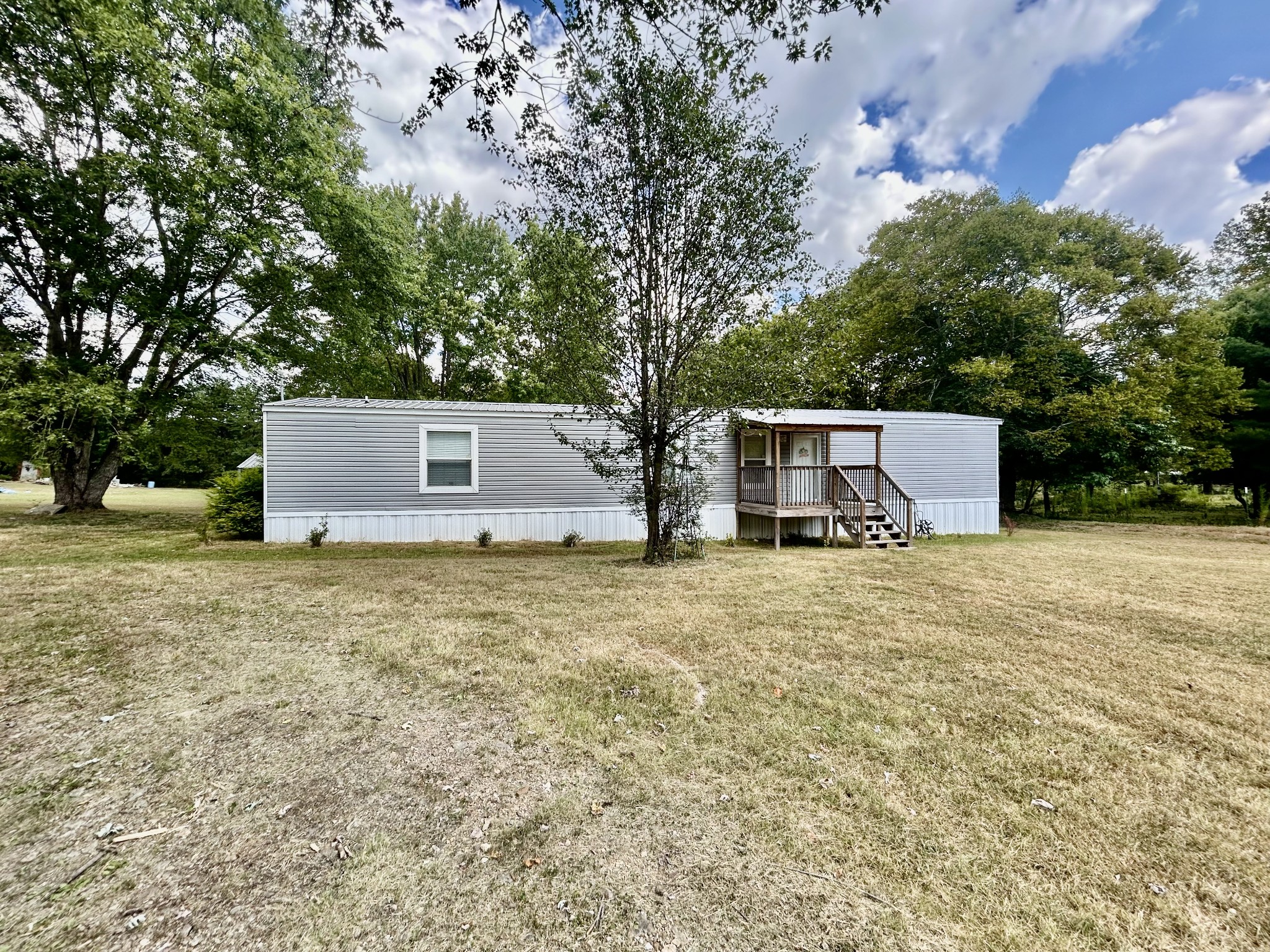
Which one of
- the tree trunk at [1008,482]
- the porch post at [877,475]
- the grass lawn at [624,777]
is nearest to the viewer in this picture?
the grass lawn at [624,777]

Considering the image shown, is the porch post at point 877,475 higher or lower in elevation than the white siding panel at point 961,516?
higher

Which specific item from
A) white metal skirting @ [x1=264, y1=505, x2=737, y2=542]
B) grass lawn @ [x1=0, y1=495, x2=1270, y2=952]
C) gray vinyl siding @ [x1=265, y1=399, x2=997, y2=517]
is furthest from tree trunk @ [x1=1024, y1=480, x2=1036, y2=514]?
grass lawn @ [x1=0, y1=495, x2=1270, y2=952]

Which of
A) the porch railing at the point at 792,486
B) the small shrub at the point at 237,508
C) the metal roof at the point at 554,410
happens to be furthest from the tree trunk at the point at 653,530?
the small shrub at the point at 237,508

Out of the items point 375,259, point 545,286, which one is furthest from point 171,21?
point 545,286

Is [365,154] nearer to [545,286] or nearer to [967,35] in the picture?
[545,286]

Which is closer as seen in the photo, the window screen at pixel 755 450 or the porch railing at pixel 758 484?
the porch railing at pixel 758 484

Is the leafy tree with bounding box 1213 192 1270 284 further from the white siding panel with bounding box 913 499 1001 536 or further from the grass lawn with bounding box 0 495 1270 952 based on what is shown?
the grass lawn with bounding box 0 495 1270 952

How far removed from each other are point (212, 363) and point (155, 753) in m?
13.9

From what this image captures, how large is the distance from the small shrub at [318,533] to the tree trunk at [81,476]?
7085 millimetres

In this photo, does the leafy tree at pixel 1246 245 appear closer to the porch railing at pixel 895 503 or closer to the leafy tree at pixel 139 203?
the porch railing at pixel 895 503

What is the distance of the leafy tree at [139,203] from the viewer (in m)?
9.75

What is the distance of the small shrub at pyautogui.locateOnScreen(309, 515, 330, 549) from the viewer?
29.6ft

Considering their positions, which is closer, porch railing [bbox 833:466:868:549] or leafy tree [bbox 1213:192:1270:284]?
porch railing [bbox 833:466:868:549]

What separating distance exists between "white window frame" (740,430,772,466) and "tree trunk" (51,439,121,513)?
1524cm
